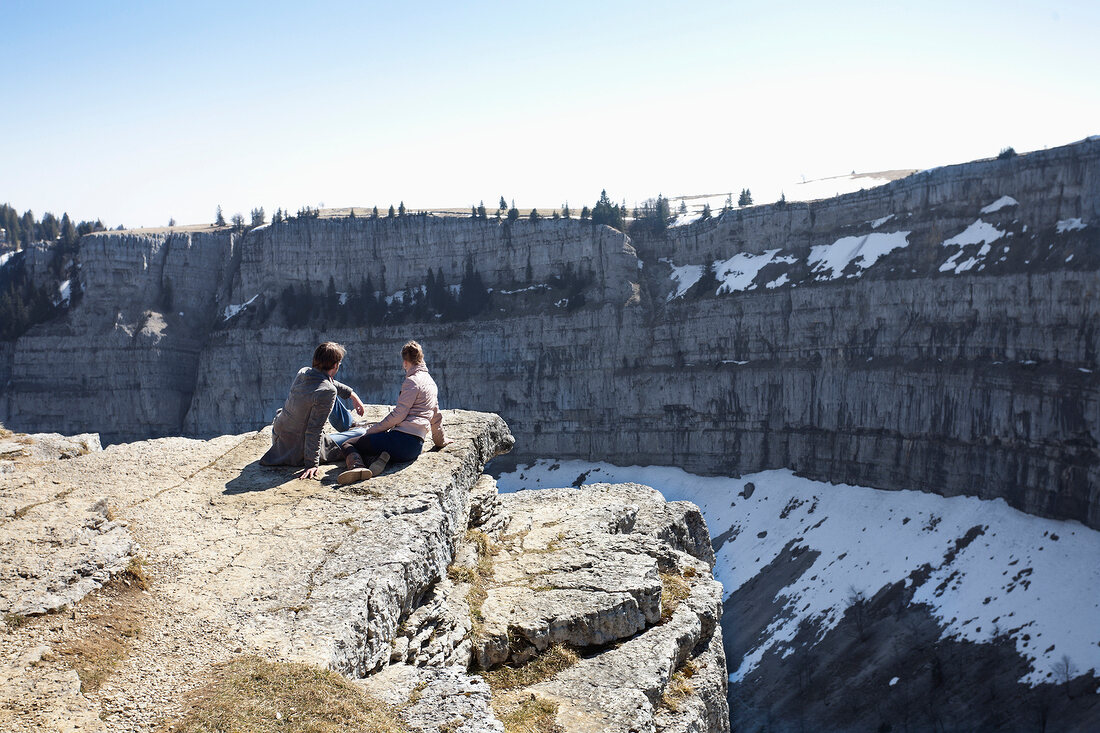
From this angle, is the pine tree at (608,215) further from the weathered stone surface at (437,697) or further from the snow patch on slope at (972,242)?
the weathered stone surface at (437,697)

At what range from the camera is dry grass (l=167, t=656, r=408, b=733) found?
7.45 metres

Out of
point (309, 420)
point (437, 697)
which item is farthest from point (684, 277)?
point (437, 697)

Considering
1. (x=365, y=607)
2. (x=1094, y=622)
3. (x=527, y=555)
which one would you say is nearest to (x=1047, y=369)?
(x=1094, y=622)

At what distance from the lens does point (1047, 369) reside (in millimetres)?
55375

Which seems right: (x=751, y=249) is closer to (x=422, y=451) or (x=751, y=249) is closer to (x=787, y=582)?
(x=787, y=582)

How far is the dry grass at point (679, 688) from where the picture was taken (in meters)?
12.1

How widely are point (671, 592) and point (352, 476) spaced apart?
5981mm

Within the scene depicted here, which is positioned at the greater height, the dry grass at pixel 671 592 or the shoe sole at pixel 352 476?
the shoe sole at pixel 352 476

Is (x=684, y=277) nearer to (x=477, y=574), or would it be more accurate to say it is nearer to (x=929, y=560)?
(x=929, y=560)

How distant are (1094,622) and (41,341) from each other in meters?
102

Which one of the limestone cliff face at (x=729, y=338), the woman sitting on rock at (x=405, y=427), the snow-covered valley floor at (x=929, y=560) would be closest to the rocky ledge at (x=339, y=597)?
the woman sitting on rock at (x=405, y=427)

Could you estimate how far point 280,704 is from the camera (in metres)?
7.73

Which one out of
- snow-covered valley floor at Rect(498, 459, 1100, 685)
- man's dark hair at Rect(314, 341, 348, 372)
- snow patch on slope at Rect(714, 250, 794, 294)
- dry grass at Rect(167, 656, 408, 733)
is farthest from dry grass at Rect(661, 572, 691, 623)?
snow patch on slope at Rect(714, 250, 794, 294)

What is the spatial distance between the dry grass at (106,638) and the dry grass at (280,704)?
0.93 metres
